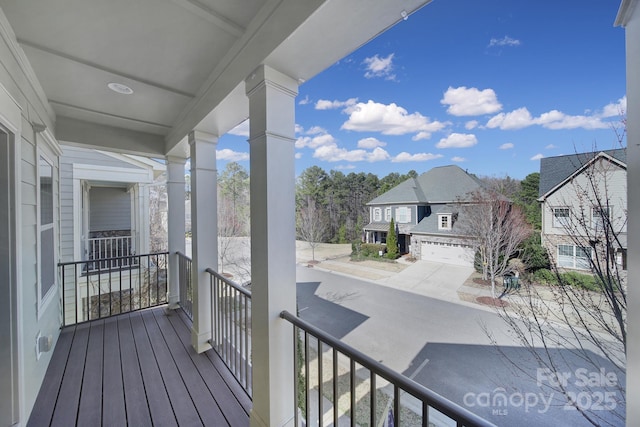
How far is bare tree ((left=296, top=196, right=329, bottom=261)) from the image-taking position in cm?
844

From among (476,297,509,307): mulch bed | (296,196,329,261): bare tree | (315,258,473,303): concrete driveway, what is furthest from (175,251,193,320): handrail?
(315,258,473,303): concrete driveway

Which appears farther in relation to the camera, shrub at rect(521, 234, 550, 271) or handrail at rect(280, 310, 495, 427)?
shrub at rect(521, 234, 550, 271)

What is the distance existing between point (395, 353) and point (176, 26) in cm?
598

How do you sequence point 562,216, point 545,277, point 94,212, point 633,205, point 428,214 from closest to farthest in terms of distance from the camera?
1. point 633,205
2. point 562,216
3. point 545,277
4. point 94,212
5. point 428,214

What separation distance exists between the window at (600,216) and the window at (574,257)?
205mm

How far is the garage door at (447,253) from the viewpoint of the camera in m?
6.81

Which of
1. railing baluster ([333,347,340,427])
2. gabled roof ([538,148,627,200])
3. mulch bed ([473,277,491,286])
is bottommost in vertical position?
mulch bed ([473,277,491,286])

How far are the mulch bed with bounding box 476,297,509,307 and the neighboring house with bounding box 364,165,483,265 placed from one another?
43.3 inches

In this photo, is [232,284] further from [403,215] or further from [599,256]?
[403,215]

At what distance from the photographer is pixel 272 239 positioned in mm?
1424

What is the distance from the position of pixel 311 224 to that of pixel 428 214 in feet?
12.5

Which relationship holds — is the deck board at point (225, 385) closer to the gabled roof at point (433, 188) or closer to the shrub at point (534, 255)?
the shrub at point (534, 255)

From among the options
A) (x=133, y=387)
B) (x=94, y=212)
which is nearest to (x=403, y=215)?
(x=133, y=387)

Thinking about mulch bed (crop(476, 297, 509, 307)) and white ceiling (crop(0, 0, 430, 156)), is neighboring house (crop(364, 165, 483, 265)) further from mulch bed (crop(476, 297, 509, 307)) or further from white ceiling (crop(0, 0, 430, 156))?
white ceiling (crop(0, 0, 430, 156))
